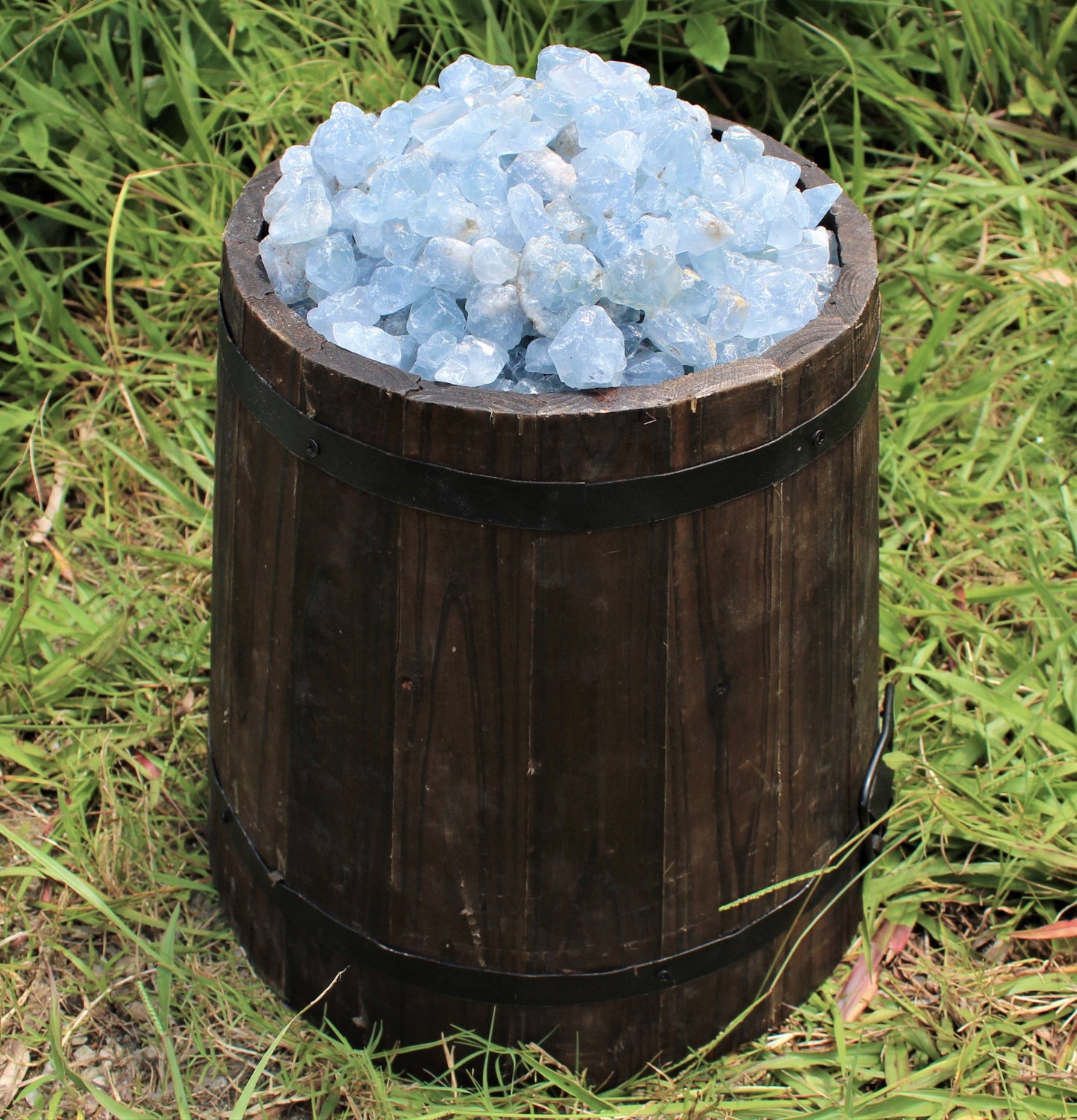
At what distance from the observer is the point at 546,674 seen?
1.48 meters

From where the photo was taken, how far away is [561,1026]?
1720 mm

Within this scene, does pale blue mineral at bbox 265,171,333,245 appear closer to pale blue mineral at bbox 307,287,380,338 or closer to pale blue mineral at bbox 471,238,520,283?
pale blue mineral at bbox 307,287,380,338

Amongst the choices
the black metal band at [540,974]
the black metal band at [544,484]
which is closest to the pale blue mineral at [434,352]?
the black metal band at [544,484]

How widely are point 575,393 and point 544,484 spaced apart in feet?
0.30

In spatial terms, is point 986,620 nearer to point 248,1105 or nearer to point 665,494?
point 665,494

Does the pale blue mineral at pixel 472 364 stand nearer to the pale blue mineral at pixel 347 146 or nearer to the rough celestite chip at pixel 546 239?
the rough celestite chip at pixel 546 239

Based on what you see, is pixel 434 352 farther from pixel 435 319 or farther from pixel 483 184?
pixel 483 184

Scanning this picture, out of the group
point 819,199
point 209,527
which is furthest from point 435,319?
point 209,527

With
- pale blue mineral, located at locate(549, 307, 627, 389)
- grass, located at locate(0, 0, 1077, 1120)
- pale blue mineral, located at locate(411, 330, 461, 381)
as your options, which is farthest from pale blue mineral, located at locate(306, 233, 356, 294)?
grass, located at locate(0, 0, 1077, 1120)

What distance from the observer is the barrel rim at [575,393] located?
52.9 inches

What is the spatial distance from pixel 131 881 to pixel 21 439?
39.4 inches

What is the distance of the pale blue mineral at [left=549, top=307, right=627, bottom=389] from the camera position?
1.37 m

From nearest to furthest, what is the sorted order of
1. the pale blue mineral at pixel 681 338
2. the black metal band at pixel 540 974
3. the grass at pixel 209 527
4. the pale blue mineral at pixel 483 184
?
1. the pale blue mineral at pixel 681 338
2. the pale blue mineral at pixel 483 184
3. the black metal band at pixel 540 974
4. the grass at pixel 209 527

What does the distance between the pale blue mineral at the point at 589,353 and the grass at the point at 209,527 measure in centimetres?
83
